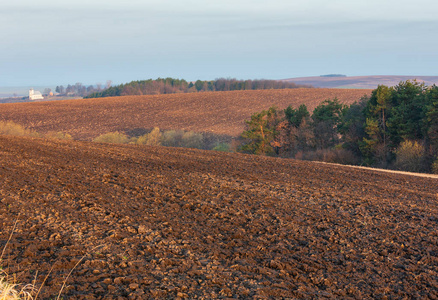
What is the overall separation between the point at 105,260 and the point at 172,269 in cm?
103

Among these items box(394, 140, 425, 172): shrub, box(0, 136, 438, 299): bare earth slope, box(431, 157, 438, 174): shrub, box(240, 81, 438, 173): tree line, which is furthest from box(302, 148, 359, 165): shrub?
box(0, 136, 438, 299): bare earth slope

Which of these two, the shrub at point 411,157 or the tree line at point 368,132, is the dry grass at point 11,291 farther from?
the shrub at point 411,157

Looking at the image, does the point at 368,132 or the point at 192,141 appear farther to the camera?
the point at 192,141

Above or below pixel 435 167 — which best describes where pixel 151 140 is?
above

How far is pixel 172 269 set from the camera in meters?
5.93

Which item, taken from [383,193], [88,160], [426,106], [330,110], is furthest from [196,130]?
[383,193]

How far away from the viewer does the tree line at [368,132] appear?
30.9m

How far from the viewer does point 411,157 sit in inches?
1189

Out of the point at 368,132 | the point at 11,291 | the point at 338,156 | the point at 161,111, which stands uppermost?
the point at 161,111

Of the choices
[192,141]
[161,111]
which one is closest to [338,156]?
[192,141]

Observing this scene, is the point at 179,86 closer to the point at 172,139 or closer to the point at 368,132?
the point at 172,139

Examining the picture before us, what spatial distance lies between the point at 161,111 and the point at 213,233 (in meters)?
60.6

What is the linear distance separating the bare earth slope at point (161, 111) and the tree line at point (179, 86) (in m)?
22.7

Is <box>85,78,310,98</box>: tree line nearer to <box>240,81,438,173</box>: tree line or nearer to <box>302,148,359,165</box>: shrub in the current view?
<box>240,81,438,173</box>: tree line
